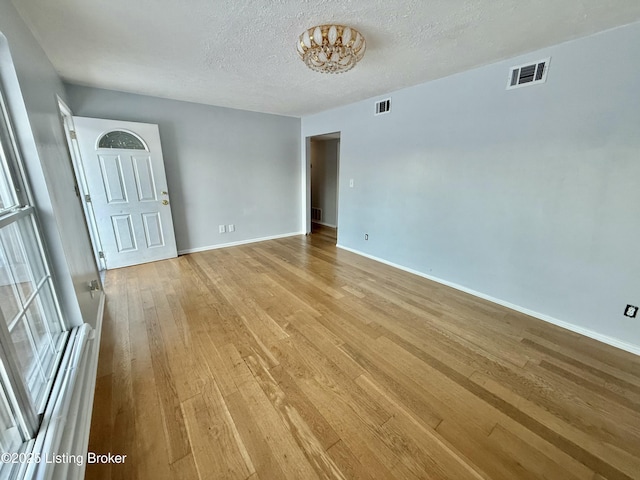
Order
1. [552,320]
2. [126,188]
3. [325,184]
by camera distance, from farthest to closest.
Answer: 1. [325,184]
2. [126,188]
3. [552,320]

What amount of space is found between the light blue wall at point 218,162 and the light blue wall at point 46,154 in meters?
1.26

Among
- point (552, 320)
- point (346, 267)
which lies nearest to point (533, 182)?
point (552, 320)

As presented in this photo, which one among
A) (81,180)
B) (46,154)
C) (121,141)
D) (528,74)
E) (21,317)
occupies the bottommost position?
(21,317)

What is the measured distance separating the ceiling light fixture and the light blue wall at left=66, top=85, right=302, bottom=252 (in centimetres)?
264

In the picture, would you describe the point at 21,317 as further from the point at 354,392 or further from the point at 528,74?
the point at 528,74

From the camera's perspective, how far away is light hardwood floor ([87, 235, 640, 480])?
1178 mm

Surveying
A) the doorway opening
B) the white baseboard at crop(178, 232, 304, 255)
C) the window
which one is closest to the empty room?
the window

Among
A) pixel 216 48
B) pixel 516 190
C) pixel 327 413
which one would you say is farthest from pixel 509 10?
pixel 327 413

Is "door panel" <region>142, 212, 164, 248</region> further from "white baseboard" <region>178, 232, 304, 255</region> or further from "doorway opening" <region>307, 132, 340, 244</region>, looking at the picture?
"doorway opening" <region>307, 132, 340, 244</region>

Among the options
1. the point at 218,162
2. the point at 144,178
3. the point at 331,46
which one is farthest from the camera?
the point at 218,162

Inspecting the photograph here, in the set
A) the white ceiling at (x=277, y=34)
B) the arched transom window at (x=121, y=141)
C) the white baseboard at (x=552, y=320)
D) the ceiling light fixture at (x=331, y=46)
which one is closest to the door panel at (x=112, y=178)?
the arched transom window at (x=121, y=141)

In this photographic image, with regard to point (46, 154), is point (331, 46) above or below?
above

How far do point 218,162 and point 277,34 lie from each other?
2.69 meters

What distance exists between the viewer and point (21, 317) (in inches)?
46.3
